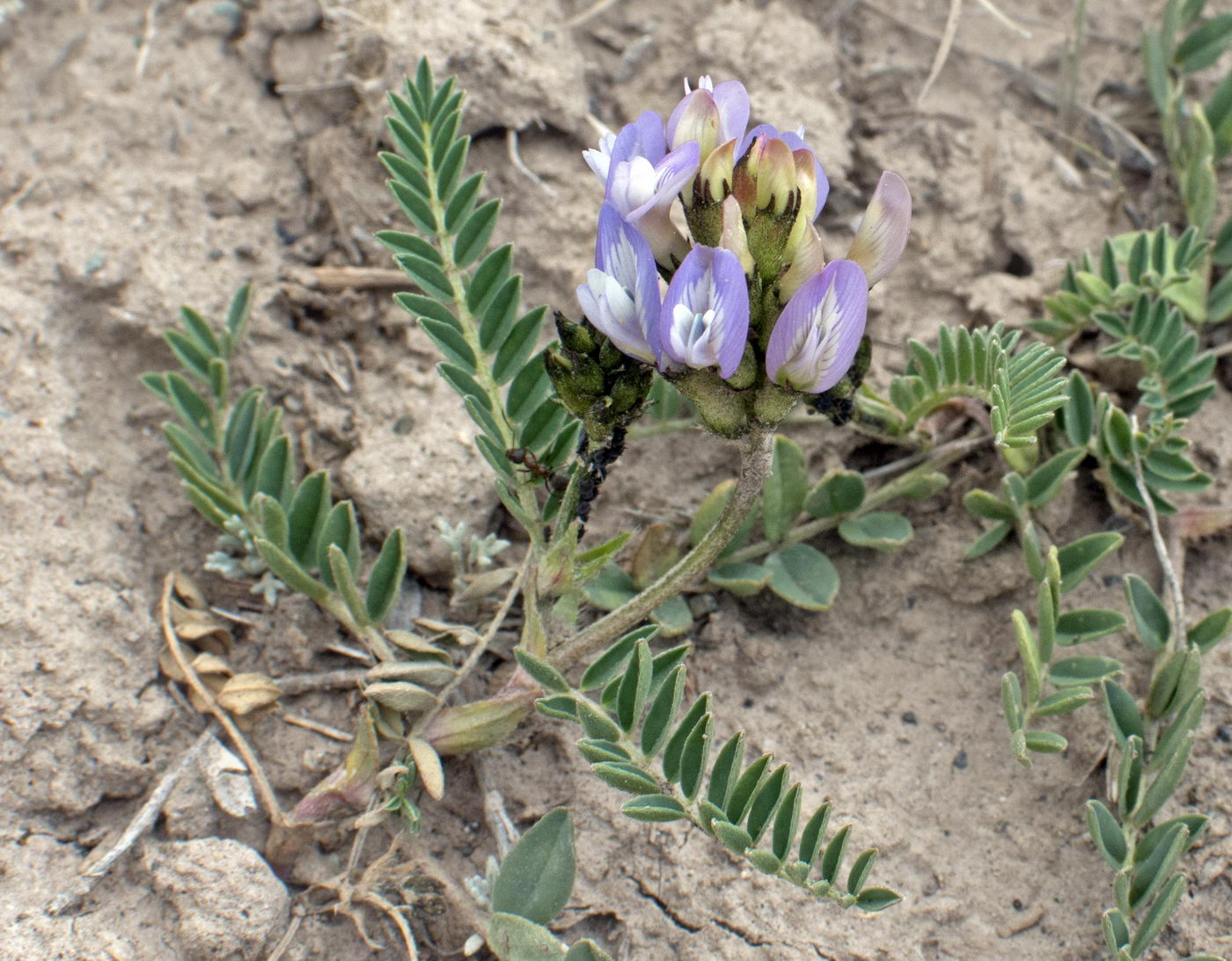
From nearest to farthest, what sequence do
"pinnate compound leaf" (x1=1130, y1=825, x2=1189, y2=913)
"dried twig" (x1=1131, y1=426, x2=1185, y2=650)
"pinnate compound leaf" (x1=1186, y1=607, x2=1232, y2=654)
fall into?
"pinnate compound leaf" (x1=1130, y1=825, x2=1189, y2=913)
"pinnate compound leaf" (x1=1186, y1=607, x2=1232, y2=654)
"dried twig" (x1=1131, y1=426, x2=1185, y2=650)

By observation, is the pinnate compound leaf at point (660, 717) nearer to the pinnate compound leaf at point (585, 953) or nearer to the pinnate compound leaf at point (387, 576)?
the pinnate compound leaf at point (585, 953)

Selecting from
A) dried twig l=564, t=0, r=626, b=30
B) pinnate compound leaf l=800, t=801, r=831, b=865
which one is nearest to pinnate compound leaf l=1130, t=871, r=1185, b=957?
pinnate compound leaf l=800, t=801, r=831, b=865

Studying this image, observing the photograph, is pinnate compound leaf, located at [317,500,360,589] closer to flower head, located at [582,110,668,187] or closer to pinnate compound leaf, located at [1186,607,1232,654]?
flower head, located at [582,110,668,187]

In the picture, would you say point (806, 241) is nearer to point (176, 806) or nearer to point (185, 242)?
point (176, 806)

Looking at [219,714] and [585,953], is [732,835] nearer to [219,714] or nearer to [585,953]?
[585,953]

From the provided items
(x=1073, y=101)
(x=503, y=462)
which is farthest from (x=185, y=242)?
(x=1073, y=101)

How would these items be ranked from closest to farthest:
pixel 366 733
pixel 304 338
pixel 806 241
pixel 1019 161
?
pixel 806 241 < pixel 366 733 < pixel 304 338 < pixel 1019 161

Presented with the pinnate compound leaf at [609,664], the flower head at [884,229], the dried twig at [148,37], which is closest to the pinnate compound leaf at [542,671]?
the pinnate compound leaf at [609,664]
